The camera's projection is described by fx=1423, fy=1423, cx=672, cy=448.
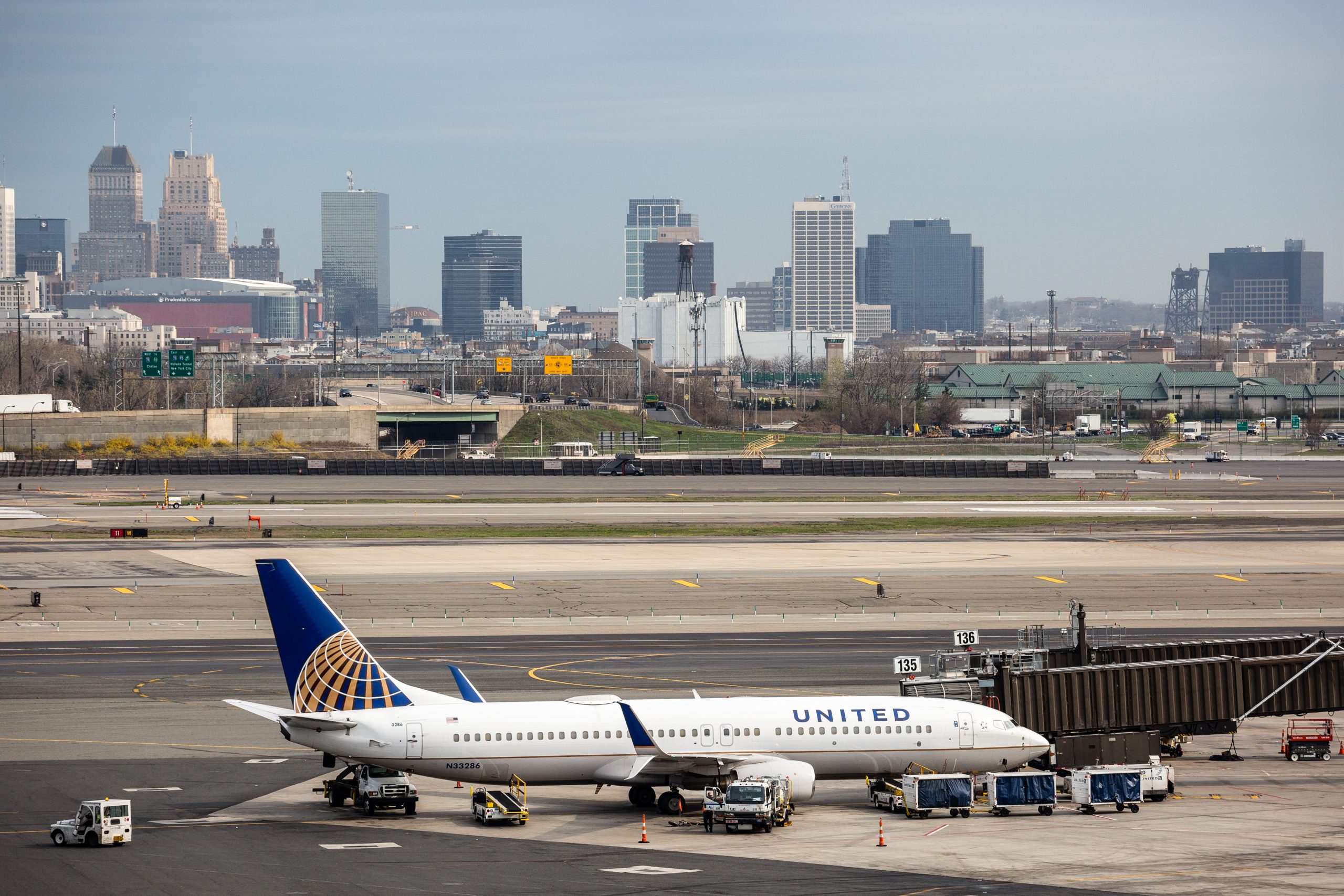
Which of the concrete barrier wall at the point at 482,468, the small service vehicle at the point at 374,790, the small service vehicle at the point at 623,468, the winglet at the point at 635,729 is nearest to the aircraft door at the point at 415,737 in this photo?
the small service vehicle at the point at 374,790

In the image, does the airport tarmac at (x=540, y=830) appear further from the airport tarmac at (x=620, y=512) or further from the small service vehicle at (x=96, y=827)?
the airport tarmac at (x=620, y=512)

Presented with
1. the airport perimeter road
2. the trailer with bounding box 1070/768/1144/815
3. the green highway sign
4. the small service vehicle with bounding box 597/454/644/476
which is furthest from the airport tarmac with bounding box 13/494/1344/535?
the trailer with bounding box 1070/768/1144/815

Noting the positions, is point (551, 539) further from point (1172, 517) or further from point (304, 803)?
→ point (304, 803)

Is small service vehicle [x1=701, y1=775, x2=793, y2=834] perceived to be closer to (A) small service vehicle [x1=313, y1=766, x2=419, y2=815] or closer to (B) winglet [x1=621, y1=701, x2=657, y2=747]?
(B) winglet [x1=621, y1=701, x2=657, y2=747]

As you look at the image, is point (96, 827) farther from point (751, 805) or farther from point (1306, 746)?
point (1306, 746)

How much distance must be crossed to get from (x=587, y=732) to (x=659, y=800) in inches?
123

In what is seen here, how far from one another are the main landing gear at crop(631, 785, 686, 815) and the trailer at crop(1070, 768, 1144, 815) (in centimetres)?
1194

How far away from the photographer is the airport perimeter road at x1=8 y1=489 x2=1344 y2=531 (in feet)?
362

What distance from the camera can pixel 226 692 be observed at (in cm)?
5688

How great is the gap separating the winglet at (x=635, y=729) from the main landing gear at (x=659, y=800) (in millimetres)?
1744

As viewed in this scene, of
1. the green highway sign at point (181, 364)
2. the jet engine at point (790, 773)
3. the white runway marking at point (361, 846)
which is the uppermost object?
the green highway sign at point (181, 364)

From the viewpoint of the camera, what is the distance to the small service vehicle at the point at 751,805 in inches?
1561

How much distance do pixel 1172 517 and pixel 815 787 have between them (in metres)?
76.9

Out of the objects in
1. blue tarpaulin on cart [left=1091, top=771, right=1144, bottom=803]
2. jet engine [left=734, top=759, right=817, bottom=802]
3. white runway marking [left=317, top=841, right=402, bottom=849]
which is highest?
jet engine [left=734, top=759, right=817, bottom=802]
